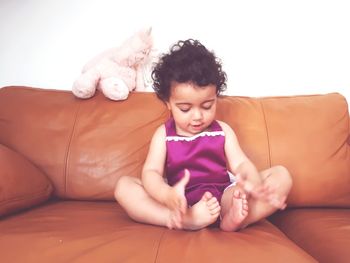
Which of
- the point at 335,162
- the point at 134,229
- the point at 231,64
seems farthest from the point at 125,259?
the point at 231,64

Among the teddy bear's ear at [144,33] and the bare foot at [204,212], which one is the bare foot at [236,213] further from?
the teddy bear's ear at [144,33]

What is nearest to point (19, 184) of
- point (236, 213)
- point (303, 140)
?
point (236, 213)

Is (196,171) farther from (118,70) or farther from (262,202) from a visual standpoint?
(118,70)

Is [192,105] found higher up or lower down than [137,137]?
higher up

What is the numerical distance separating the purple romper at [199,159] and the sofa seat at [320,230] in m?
0.24

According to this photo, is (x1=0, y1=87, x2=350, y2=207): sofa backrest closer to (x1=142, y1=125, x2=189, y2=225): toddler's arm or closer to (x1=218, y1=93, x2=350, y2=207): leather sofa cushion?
→ (x1=218, y1=93, x2=350, y2=207): leather sofa cushion

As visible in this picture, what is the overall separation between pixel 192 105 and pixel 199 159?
0.55ft

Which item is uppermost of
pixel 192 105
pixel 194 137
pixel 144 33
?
pixel 144 33

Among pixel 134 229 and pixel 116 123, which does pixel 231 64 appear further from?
pixel 134 229

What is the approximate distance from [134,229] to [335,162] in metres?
0.75

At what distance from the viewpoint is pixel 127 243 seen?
3.05 feet

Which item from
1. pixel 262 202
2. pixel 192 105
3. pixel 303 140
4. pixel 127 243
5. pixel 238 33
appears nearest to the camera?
pixel 127 243

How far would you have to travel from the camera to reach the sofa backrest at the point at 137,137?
1.38 meters

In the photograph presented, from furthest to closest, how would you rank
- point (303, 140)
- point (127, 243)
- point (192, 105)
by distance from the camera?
point (303, 140) → point (192, 105) → point (127, 243)
